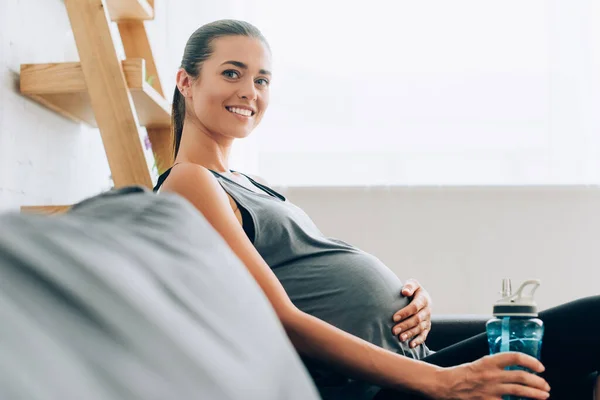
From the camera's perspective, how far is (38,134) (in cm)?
183

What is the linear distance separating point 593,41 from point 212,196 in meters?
2.55

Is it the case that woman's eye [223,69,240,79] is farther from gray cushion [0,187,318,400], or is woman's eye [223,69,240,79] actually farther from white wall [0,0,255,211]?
gray cushion [0,187,318,400]

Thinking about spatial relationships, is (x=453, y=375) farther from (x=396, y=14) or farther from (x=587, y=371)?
(x=396, y=14)

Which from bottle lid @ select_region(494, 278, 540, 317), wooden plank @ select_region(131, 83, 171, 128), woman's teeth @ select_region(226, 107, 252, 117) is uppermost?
wooden plank @ select_region(131, 83, 171, 128)

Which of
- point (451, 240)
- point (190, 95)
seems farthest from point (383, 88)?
point (190, 95)

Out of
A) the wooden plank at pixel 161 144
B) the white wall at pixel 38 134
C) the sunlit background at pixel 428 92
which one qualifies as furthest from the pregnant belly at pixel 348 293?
the sunlit background at pixel 428 92

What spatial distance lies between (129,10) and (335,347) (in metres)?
1.38

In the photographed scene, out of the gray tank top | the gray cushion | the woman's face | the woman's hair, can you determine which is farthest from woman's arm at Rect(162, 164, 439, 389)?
the gray cushion

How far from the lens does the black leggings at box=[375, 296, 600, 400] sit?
3.75ft

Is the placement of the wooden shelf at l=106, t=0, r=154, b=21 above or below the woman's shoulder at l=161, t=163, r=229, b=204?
above

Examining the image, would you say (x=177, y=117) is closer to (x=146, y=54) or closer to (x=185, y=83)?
(x=185, y=83)

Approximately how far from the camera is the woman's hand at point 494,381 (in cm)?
101

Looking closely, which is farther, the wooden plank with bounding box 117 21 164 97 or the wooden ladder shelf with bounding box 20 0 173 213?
the wooden plank with bounding box 117 21 164 97

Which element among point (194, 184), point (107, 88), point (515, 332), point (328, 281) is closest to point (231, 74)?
point (107, 88)
